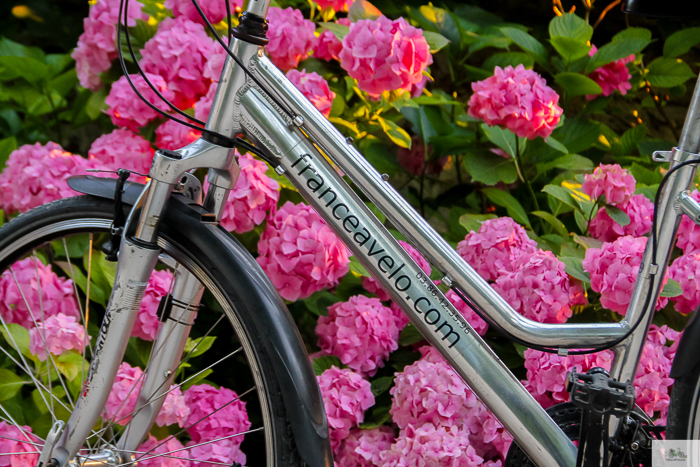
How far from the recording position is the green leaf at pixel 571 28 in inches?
58.6

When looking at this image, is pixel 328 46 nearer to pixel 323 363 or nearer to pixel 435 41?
pixel 435 41

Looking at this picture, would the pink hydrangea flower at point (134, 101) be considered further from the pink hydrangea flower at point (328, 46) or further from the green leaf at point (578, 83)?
the green leaf at point (578, 83)

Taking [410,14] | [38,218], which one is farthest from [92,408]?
[410,14]

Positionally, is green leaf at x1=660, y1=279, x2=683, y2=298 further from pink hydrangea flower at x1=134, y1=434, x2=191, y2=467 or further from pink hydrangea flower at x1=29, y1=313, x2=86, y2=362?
pink hydrangea flower at x1=29, y1=313, x2=86, y2=362

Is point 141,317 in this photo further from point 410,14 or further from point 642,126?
point 642,126

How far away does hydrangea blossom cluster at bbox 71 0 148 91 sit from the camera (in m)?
1.34

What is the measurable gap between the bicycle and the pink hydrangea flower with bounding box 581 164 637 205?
299mm

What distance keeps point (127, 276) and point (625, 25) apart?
1.87 m

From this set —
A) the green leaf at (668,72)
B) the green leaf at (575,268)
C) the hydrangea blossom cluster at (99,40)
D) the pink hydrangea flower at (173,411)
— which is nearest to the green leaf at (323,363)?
the pink hydrangea flower at (173,411)

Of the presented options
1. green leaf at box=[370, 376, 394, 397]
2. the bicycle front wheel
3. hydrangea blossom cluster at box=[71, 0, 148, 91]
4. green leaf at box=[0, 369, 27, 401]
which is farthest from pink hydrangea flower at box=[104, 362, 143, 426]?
hydrangea blossom cluster at box=[71, 0, 148, 91]

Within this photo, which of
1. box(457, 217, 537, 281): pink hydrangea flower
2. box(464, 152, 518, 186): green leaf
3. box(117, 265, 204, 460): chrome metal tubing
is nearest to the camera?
box(117, 265, 204, 460): chrome metal tubing

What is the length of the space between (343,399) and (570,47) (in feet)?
3.51

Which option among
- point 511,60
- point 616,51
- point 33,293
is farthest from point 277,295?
point 616,51

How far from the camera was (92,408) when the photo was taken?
843mm
